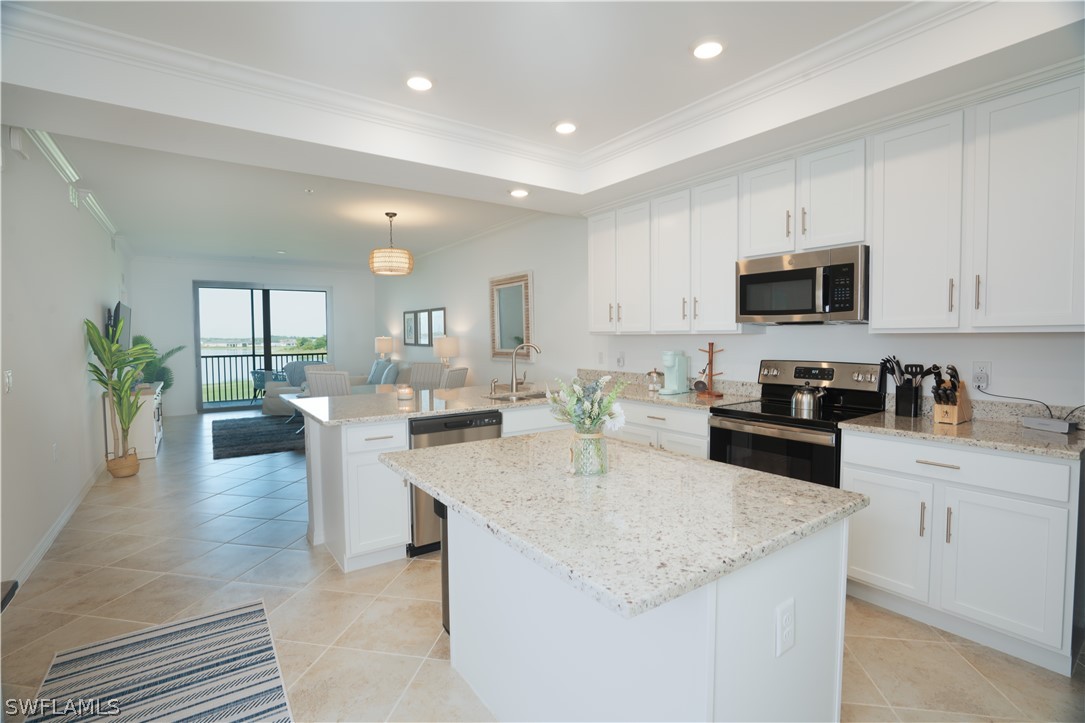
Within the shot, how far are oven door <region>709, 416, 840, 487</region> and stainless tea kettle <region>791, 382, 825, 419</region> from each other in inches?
7.2

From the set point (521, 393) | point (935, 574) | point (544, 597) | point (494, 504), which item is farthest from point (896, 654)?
point (521, 393)

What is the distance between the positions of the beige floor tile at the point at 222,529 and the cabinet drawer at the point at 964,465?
12.2ft

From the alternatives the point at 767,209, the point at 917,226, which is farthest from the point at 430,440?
the point at 917,226

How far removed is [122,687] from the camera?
1.98 m

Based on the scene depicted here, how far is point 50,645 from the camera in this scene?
224 centimetres

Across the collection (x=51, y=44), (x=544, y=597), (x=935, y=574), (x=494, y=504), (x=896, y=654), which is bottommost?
(x=896, y=654)

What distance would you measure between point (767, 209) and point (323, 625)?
3241 mm

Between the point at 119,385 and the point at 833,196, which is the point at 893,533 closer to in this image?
the point at 833,196

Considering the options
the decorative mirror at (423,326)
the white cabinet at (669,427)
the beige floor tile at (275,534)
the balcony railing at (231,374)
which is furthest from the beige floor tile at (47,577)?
the balcony railing at (231,374)

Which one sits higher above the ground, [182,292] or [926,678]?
[182,292]

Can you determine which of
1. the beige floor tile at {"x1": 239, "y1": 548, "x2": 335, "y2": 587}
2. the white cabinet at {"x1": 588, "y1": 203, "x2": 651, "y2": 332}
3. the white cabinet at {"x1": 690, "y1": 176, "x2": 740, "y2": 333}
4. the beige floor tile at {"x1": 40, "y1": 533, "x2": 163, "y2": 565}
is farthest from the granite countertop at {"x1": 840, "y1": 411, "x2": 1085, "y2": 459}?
the beige floor tile at {"x1": 40, "y1": 533, "x2": 163, "y2": 565}

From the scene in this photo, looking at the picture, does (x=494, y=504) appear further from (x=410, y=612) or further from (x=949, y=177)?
(x=949, y=177)

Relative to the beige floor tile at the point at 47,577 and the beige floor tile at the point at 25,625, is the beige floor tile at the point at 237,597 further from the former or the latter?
the beige floor tile at the point at 47,577

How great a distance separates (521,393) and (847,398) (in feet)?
6.85
